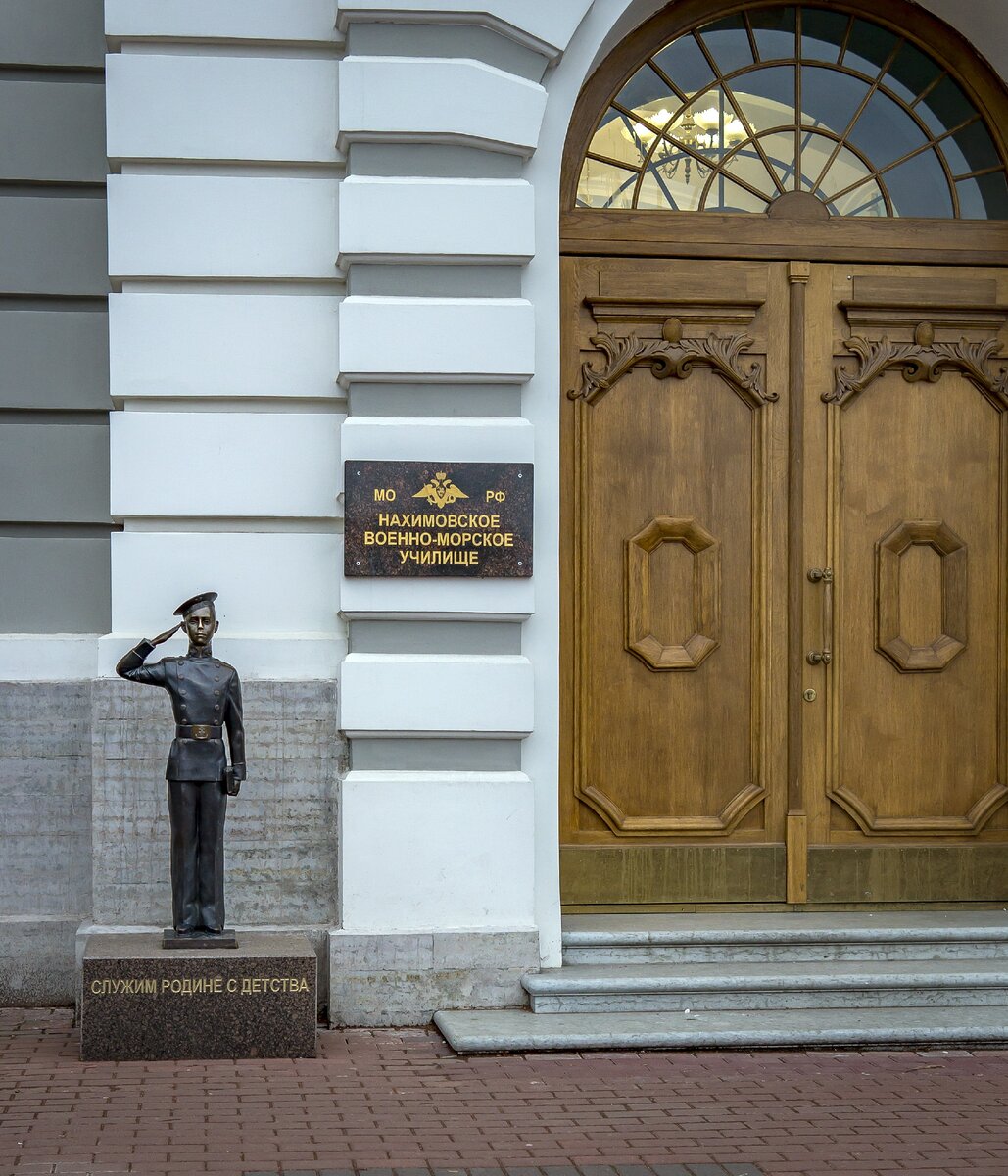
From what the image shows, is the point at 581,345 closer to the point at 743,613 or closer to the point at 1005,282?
the point at 743,613

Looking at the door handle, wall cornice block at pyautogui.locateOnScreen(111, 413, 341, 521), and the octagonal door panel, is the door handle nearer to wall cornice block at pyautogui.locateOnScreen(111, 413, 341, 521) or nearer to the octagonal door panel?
the octagonal door panel

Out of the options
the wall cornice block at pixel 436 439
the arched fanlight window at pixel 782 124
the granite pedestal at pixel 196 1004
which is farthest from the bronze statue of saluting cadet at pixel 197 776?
the arched fanlight window at pixel 782 124

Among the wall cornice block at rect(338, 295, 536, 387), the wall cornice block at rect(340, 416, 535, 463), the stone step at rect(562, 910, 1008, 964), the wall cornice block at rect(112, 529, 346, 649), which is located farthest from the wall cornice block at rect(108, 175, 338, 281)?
the stone step at rect(562, 910, 1008, 964)

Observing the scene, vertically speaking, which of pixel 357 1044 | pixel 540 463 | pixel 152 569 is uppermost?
pixel 540 463

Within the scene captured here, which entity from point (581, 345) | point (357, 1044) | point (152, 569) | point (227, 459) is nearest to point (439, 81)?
point (581, 345)

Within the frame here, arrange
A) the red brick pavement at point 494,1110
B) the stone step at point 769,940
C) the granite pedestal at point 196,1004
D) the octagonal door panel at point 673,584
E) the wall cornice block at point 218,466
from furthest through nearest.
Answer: the octagonal door panel at point 673,584
the stone step at point 769,940
the wall cornice block at point 218,466
the granite pedestal at point 196,1004
the red brick pavement at point 494,1110

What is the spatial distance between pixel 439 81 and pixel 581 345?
1.45 metres

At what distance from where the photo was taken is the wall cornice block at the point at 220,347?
7164 mm

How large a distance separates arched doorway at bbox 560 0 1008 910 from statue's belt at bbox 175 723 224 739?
6.23 ft

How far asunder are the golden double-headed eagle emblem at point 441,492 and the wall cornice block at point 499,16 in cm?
199

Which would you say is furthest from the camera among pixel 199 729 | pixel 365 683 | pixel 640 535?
pixel 640 535

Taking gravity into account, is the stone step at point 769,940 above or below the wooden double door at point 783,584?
below

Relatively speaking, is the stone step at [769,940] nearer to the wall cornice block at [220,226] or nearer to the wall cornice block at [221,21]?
the wall cornice block at [220,226]

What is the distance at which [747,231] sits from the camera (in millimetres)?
7926
